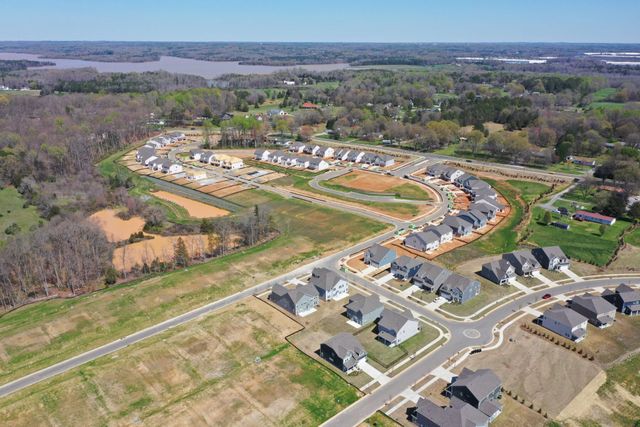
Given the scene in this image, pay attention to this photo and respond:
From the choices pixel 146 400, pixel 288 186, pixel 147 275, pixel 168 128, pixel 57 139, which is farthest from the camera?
pixel 168 128

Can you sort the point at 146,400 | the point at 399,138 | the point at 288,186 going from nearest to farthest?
the point at 146,400 < the point at 288,186 < the point at 399,138

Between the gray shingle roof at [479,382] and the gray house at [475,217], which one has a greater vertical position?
the gray house at [475,217]

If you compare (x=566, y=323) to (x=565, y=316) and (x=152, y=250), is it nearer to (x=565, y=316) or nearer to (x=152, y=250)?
(x=565, y=316)

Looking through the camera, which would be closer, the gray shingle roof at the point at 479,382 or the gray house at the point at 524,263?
the gray shingle roof at the point at 479,382

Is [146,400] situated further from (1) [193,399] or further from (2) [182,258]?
(2) [182,258]

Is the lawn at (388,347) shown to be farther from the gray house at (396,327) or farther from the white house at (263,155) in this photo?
the white house at (263,155)

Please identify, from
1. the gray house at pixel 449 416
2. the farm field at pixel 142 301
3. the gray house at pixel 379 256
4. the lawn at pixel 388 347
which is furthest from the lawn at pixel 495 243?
the gray house at pixel 449 416

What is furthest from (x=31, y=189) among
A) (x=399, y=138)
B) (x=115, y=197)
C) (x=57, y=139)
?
(x=399, y=138)

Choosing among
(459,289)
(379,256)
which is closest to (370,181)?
(379,256)
